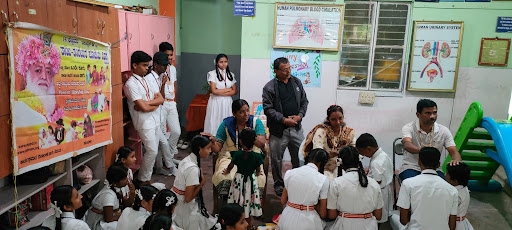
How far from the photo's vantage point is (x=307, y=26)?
5109 millimetres

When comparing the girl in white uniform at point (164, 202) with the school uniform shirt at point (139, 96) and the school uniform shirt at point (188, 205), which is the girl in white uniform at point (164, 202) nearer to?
the school uniform shirt at point (188, 205)

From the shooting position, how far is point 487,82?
16.8 ft

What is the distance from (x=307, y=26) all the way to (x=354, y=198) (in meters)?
2.85

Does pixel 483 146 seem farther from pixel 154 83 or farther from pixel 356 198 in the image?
pixel 154 83

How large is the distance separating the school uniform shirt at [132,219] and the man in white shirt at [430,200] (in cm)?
189

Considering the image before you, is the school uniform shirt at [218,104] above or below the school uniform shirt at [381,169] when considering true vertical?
above

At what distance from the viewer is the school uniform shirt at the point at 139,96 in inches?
162

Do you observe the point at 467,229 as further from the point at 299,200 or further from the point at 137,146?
the point at 137,146

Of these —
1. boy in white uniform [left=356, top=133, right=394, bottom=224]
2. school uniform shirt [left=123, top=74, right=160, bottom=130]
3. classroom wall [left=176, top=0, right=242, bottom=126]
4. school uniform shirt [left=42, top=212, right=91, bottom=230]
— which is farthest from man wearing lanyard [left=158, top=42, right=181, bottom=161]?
boy in white uniform [left=356, top=133, right=394, bottom=224]

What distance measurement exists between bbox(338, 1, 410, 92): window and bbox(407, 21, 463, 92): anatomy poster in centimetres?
15

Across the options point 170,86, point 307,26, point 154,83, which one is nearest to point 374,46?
point 307,26

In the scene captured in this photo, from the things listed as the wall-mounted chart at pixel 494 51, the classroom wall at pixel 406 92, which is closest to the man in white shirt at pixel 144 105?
the classroom wall at pixel 406 92

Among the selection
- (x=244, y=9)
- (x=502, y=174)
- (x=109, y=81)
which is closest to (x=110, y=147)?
(x=109, y=81)

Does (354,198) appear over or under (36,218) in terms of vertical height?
over
